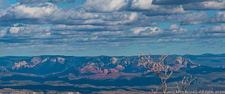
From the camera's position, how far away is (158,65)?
134 feet

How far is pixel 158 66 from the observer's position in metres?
40.1

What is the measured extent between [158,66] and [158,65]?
2.60 ft
